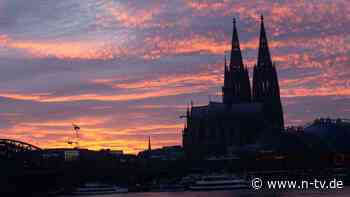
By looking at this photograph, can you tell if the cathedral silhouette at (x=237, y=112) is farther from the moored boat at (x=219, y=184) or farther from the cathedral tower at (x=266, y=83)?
the moored boat at (x=219, y=184)

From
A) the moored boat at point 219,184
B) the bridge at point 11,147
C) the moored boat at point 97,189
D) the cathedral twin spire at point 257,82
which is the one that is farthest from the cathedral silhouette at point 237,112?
the bridge at point 11,147

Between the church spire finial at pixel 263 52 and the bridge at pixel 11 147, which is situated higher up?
the church spire finial at pixel 263 52

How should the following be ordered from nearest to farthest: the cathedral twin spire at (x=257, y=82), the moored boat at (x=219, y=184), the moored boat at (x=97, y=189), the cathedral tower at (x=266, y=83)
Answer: the moored boat at (x=219, y=184) → the moored boat at (x=97, y=189) → the cathedral tower at (x=266, y=83) → the cathedral twin spire at (x=257, y=82)

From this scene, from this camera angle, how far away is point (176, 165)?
17162cm

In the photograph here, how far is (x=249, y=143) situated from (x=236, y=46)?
24389 mm

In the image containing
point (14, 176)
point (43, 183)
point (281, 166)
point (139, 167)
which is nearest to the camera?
point (14, 176)

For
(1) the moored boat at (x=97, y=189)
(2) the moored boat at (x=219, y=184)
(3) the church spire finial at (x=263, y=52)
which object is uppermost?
(3) the church spire finial at (x=263, y=52)

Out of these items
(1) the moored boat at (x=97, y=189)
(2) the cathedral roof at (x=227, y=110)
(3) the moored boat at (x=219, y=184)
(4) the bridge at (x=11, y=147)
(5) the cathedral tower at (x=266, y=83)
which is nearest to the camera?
(4) the bridge at (x=11, y=147)

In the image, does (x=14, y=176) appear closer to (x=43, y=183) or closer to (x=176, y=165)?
(x=43, y=183)

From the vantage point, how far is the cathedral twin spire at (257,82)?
18138 cm

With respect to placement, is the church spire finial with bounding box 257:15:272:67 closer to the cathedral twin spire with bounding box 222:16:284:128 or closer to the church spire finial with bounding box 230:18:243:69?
the cathedral twin spire with bounding box 222:16:284:128

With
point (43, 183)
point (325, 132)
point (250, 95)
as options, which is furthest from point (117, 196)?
point (325, 132)

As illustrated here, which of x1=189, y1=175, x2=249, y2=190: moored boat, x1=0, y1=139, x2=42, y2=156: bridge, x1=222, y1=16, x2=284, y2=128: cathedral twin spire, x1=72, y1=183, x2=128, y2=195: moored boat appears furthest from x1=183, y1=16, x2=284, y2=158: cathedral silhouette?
x1=0, y1=139, x2=42, y2=156: bridge

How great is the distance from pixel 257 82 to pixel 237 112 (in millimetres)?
8264
